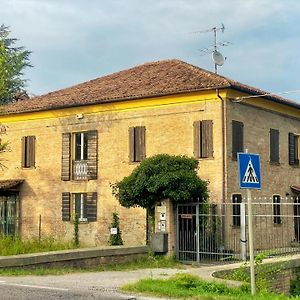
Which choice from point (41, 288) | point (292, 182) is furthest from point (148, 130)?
point (41, 288)

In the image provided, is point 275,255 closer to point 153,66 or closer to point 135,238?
point 135,238

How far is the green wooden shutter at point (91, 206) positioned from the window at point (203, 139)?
5727 mm

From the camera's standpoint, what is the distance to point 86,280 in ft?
48.4

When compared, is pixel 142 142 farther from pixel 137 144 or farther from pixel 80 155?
pixel 80 155

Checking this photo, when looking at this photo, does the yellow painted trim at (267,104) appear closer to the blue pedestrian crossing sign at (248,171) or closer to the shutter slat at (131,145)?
the shutter slat at (131,145)

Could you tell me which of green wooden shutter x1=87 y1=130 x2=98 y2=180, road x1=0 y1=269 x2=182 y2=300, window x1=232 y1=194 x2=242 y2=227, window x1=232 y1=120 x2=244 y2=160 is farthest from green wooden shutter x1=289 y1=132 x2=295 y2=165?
road x1=0 y1=269 x2=182 y2=300

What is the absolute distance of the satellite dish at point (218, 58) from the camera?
2917 centimetres

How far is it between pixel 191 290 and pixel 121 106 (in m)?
16.4

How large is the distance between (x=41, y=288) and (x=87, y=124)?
1674 centimetres

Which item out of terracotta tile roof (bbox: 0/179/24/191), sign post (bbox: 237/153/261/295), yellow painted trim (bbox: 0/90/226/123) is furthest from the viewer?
terracotta tile roof (bbox: 0/179/24/191)

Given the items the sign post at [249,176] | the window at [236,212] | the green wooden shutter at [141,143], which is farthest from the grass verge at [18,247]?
the sign post at [249,176]

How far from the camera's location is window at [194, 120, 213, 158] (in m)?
24.7

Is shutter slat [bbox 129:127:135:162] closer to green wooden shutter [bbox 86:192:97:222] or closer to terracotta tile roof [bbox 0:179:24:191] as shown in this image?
green wooden shutter [bbox 86:192:97:222]

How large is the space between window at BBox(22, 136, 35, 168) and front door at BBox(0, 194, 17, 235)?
5.83 ft
